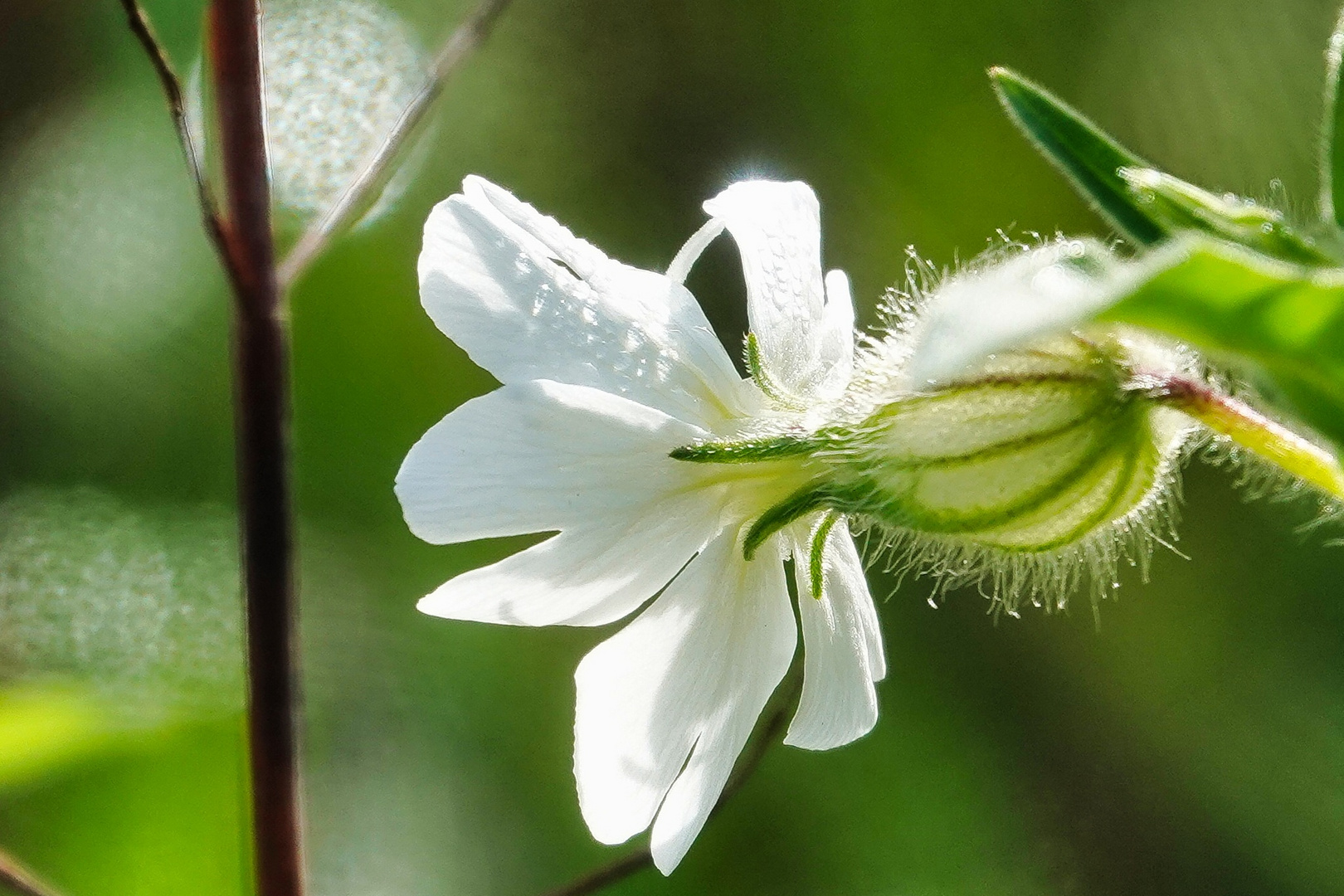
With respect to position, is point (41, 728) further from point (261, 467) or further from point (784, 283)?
point (784, 283)

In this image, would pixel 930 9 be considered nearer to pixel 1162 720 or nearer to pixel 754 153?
pixel 754 153

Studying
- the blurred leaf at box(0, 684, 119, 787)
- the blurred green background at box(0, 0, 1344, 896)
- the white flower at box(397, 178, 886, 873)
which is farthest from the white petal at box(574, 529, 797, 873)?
the blurred green background at box(0, 0, 1344, 896)

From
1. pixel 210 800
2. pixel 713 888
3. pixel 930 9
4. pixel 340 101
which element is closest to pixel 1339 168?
pixel 340 101

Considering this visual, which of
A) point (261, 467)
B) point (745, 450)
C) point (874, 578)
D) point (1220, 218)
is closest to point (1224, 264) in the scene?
point (1220, 218)

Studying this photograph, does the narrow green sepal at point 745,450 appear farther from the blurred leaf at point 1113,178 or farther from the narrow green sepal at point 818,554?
the blurred leaf at point 1113,178

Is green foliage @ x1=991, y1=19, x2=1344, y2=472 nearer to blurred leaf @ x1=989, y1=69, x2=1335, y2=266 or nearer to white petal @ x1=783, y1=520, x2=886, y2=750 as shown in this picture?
blurred leaf @ x1=989, y1=69, x2=1335, y2=266

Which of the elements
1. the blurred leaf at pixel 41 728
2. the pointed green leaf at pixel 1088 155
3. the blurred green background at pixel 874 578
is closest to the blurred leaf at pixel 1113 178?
the pointed green leaf at pixel 1088 155
